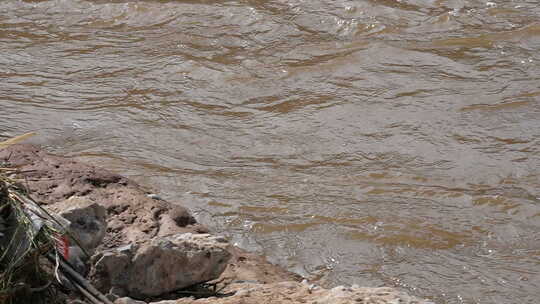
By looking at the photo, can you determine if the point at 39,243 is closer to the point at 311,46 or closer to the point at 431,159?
the point at 431,159

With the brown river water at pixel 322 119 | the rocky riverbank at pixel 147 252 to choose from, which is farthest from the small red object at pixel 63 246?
the brown river water at pixel 322 119

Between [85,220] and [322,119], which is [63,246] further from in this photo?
[322,119]

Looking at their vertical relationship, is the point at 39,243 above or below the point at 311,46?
above

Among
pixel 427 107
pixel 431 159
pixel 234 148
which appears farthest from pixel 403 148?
pixel 234 148

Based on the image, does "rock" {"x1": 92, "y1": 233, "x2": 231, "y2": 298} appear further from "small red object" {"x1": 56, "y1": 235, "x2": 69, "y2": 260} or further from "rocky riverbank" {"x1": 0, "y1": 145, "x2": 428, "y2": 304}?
"small red object" {"x1": 56, "y1": 235, "x2": 69, "y2": 260}

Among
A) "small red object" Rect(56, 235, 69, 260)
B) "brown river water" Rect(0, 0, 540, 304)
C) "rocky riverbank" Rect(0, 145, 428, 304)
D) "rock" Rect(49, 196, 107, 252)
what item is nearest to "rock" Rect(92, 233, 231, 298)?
"rocky riverbank" Rect(0, 145, 428, 304)

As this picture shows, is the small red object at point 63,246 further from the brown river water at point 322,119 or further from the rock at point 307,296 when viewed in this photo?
the brown river water at point 322,119

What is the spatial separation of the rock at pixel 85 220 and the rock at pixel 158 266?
13cm

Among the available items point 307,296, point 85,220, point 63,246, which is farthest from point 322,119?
point 63,246

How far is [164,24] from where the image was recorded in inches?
354

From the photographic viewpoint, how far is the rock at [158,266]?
3609 millimetres

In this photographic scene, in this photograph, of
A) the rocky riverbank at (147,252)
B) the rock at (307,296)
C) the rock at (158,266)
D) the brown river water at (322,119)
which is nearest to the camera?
the rock at (307,296)

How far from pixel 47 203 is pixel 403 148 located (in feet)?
9.61

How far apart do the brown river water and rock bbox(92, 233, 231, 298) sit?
116 cm
